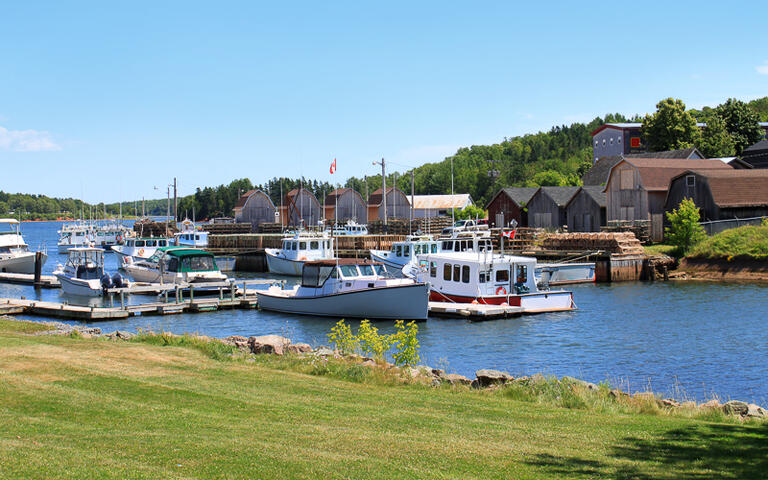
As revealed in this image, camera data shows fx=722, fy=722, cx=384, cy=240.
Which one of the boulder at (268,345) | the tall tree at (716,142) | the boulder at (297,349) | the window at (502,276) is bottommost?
the boulder at (297,349)

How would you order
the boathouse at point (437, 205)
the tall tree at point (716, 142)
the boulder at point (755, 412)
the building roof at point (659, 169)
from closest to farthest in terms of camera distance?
the boulder at point (755, 412) → the building roof at point (659, 169) → the tall tree at point (716, 142) → the boathouse at point (437, 205)

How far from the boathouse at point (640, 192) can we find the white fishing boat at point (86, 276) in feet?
144

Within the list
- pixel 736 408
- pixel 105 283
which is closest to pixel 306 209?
pixel 105 283

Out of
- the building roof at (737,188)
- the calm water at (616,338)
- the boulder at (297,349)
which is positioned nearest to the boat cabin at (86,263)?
the calm water at (616,338)

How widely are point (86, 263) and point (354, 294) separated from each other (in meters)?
22.0

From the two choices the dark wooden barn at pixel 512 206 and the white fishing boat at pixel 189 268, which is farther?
the dark wooden barn at pixel 512 206

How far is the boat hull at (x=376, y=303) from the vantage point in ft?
109

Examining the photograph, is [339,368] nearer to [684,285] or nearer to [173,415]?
[173,415]

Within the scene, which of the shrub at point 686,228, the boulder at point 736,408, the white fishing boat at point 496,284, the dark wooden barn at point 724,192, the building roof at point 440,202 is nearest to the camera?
the boulder at point 736,408

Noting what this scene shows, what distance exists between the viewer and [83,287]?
145 feet

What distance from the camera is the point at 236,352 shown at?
20.2m

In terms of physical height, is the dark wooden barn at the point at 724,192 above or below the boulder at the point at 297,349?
above

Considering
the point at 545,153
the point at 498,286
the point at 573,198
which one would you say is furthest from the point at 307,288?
the point at 545,153

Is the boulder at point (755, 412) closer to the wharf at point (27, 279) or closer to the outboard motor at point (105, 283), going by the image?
the outboard motor at point (105, 283)
